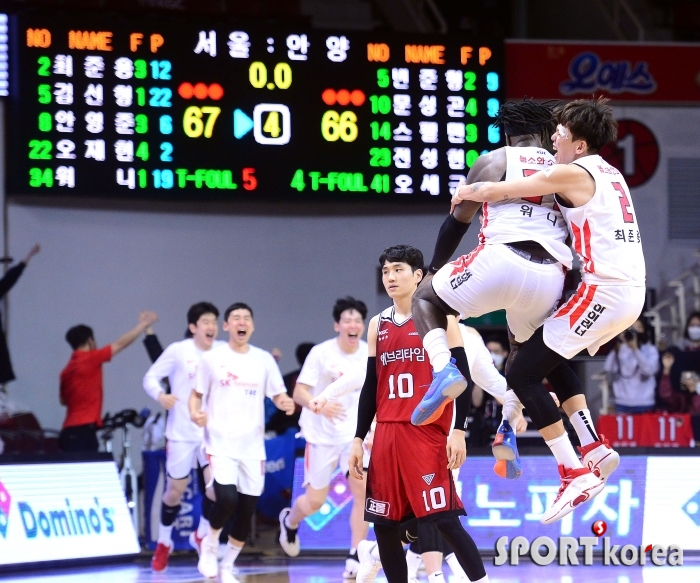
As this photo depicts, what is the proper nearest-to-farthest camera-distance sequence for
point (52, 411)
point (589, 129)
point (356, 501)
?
point (589, 129) → point (356, 501) → point (52, 411)

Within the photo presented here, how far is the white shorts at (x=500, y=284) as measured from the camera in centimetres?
529

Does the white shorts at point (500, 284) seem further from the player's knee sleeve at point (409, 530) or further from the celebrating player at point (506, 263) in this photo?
the player's knee sleeve at point (409, 530)

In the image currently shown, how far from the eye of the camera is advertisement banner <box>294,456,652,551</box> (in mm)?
10125

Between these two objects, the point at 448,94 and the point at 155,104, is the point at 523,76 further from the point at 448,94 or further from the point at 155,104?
the point at 155,104

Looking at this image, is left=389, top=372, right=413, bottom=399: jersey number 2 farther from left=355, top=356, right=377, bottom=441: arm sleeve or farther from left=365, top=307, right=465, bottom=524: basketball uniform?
left=355, top=356, right=377, bottom=441: arm sleeve

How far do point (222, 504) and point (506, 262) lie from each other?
14.2 ft

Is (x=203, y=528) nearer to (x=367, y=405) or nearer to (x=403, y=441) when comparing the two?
(x=367, y=405)

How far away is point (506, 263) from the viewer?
208 inches

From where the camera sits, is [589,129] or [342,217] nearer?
[589,129]

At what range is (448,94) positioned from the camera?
12.5 m

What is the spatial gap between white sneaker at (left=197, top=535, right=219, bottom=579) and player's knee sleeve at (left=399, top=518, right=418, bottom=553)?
7.66ft

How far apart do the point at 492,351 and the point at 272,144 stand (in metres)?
3.25

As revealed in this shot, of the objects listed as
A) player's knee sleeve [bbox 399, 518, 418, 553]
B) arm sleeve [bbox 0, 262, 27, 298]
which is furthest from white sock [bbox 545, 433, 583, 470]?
arm sleeve [bbox 0, 262, 27, 298]

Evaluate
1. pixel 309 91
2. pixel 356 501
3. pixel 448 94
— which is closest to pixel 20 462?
pixel 356 501
